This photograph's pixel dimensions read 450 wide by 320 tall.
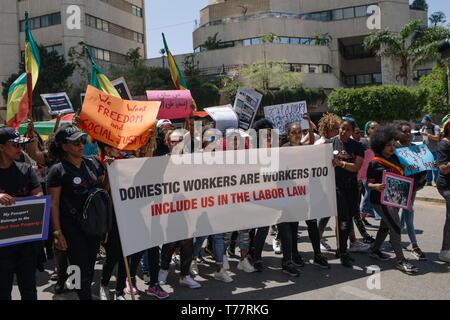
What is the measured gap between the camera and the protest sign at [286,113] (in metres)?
8.02

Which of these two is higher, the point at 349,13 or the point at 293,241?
the point at 349,13

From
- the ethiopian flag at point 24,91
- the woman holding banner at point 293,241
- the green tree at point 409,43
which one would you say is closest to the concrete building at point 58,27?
the green tree at point 409,43

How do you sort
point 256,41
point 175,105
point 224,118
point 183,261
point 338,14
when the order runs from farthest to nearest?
point 338,14, point 256,41, point 175,105, point 224,118, point 183,261

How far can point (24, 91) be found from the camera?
6457mm

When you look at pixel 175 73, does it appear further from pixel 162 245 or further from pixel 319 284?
pixel 319 284

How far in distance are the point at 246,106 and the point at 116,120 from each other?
339 centimetres

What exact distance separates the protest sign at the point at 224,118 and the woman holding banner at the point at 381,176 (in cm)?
247

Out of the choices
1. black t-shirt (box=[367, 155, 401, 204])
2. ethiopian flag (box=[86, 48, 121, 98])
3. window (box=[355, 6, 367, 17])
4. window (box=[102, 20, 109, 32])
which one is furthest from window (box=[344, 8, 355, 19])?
ethiopian flag (box=[86, 48, 121, 98])

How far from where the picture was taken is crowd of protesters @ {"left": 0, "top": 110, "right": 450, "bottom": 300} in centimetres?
412

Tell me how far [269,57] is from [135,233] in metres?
44.2

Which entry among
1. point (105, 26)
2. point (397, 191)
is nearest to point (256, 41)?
point (105, 26)

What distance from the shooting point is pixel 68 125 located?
454 centimetres
